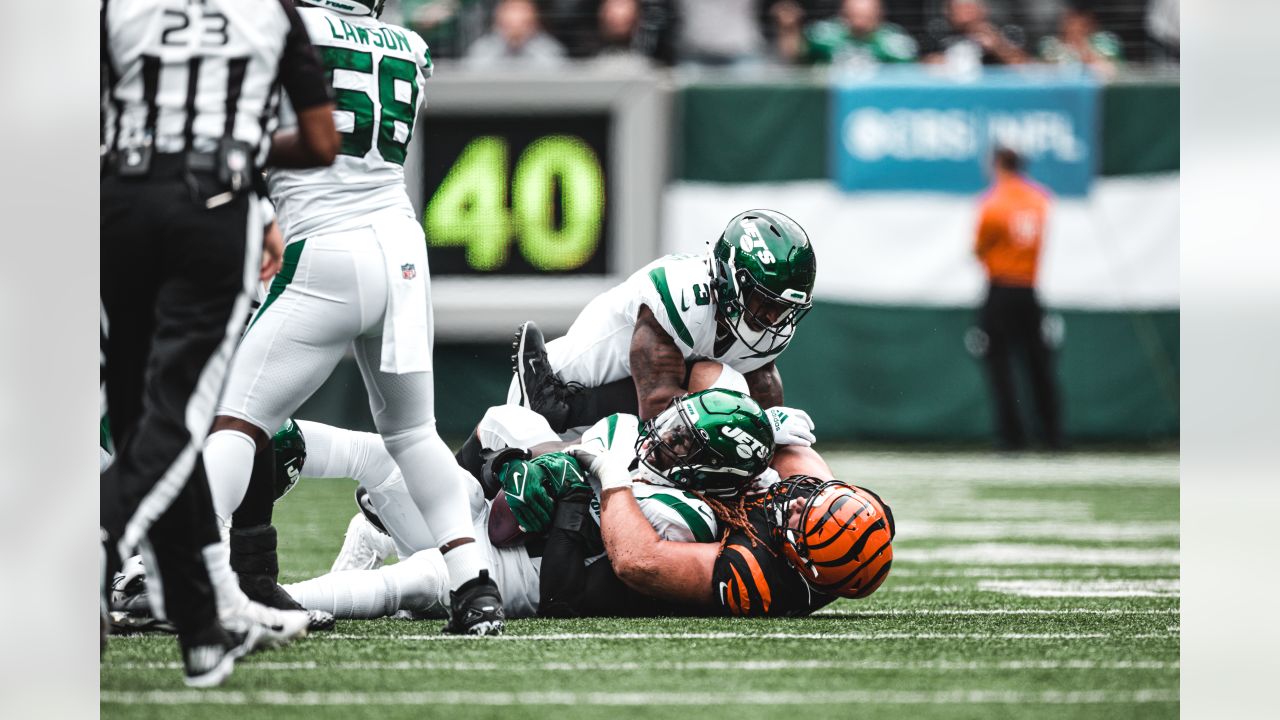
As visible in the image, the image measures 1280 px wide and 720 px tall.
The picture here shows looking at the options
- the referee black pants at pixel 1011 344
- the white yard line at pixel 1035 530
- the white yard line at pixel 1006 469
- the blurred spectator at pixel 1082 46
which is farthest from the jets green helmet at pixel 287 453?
the blurred spectator at pixel 1082 46

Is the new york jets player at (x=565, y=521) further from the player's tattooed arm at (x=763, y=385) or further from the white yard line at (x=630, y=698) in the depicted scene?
the white yard line at (x=630, y=698)

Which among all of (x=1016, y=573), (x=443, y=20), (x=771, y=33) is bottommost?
(x=1016, y=573)

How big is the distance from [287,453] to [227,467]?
2.56 ft

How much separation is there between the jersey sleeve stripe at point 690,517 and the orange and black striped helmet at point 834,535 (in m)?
0.21

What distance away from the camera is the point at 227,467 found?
396 centimetres

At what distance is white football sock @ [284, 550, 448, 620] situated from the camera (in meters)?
4.41

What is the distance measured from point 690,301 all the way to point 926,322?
7.76 m

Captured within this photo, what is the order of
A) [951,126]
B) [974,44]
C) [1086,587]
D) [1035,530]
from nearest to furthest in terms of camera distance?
[1086,587], [1035,530], [951,126], [974,44]

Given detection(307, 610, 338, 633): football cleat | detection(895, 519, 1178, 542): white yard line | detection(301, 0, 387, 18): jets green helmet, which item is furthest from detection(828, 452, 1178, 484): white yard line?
detection(301, 0, 387, 18): jets green helmet

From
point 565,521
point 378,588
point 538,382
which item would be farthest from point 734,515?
point 378,588

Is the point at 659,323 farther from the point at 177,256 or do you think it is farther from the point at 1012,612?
the point at 177,256

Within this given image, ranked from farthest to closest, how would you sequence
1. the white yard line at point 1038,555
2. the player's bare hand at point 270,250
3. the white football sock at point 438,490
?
1. the white yard line at point 1038,555
2. the white football sock at point 438,490
3. the player's bare hand at point 270,250

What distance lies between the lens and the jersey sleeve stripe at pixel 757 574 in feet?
14.3

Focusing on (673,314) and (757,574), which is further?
(673,314)
